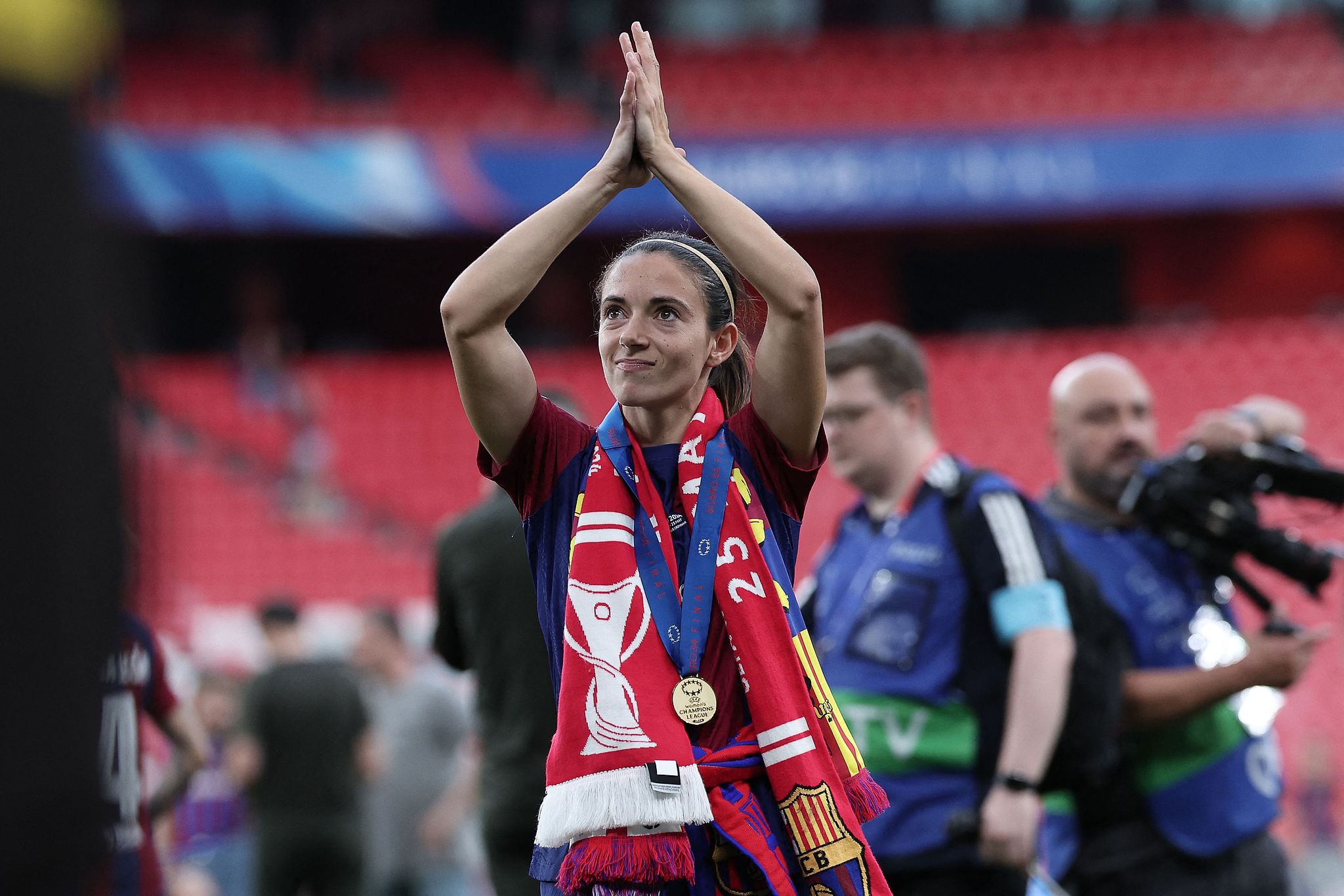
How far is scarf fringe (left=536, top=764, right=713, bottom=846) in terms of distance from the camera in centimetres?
204

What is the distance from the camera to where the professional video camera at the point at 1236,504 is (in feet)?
11.5

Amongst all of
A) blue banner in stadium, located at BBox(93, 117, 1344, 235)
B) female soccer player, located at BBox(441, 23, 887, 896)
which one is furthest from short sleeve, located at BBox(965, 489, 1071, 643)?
blue banner in stadium, located at BBox(93, 117, 1344, 235)

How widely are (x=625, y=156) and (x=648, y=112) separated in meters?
0.08

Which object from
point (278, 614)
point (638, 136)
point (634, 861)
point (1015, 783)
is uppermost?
point (278, 614)

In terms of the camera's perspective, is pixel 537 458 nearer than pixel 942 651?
Yes

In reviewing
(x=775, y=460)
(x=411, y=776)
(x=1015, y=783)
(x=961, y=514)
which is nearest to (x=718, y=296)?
(x=775, y=460)

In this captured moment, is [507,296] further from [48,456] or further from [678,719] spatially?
[48,456]

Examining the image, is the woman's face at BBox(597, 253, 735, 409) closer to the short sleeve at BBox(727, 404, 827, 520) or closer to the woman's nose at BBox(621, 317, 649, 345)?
the woman's nose at BBox(621, 317, 649, 345)

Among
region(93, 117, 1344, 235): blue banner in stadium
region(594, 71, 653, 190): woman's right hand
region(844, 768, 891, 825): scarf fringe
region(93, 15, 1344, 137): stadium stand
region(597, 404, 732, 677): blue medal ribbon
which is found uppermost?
region(93, 15, 1344, 137): stadium stand

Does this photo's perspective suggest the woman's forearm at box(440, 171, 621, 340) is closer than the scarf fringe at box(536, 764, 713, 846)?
No

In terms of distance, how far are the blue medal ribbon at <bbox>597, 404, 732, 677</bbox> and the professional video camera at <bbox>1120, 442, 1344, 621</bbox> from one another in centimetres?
173

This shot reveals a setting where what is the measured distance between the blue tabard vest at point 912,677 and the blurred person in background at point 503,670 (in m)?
0.88

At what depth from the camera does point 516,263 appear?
218 centimetres

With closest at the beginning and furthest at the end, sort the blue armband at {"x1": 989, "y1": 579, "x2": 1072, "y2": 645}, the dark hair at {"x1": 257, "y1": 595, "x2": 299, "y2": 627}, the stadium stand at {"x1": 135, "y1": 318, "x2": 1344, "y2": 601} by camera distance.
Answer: the blue armband at {"x1": 989, "y1": 579, "x2": 1072, "y2": 645} < the dark hair at {"x1": 257, "y1": 595, "x2": 299, "y2": 627} < the stadium stand at {"x1": 135, "y1": 318, "x2": 1344, "y2": 601}
